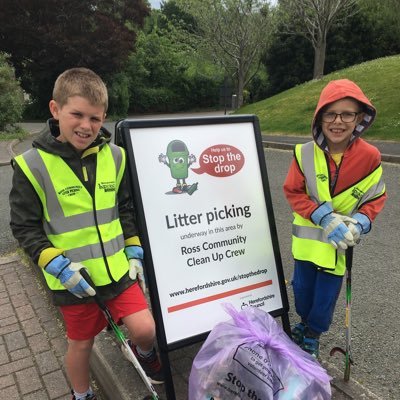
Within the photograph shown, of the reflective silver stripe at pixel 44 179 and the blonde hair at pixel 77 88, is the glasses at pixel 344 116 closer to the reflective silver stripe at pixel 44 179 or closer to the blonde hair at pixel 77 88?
the blonde hair at pixel 77 88

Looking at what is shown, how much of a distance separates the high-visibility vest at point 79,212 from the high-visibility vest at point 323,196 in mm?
1129

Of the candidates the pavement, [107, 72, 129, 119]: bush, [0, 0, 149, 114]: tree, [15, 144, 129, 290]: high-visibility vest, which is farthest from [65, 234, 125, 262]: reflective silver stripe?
[107, 72, 129, 119]: bush

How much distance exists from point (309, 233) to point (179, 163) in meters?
0.91

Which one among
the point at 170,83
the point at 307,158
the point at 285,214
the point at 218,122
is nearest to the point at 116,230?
the point at 218,122

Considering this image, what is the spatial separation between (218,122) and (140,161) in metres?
0.58

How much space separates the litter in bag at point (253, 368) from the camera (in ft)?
6.19

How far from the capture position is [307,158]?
2.50m

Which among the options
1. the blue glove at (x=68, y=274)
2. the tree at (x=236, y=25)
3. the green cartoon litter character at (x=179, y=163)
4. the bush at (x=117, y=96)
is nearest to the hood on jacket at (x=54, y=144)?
the green cartoon litter character at (x=179, y=163)

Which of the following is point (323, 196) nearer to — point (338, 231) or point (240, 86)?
point (338, 231)

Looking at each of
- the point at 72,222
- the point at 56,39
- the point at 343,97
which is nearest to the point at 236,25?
the point at 56,39

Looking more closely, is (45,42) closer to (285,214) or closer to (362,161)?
(285,214)

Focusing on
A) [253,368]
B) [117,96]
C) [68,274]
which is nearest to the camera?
[253,368]

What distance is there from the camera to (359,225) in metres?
2.33

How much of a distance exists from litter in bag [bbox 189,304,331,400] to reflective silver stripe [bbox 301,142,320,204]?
0.86 m
